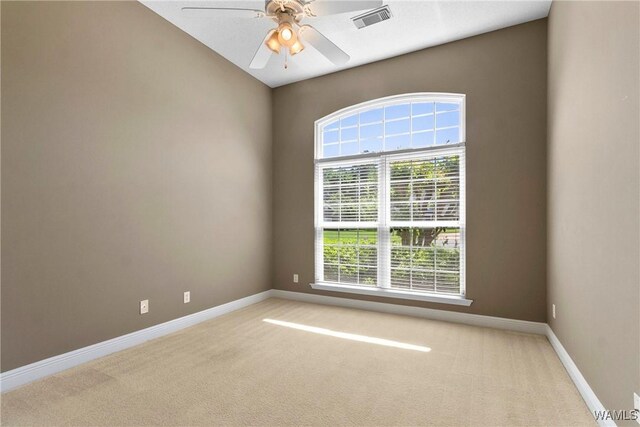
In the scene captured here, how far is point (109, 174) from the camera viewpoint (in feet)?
8.76

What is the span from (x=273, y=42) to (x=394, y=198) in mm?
2317

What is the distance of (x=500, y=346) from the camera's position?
2779mm

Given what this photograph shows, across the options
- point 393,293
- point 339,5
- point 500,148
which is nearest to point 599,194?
point 500,148

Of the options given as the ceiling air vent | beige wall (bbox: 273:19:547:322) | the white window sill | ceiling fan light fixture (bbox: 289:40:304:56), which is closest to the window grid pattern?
beige wall (bbox: 273:19:547:322)

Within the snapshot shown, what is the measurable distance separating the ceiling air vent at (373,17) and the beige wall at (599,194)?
4.68ft

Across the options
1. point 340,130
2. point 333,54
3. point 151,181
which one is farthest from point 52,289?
point 340,130

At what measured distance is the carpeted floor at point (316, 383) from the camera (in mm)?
1806

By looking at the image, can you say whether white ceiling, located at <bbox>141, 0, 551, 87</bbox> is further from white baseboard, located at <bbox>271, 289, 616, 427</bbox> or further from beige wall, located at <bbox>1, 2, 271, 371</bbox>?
white baseboard, located at <bbox>271, 289, 616, 427</bbox>

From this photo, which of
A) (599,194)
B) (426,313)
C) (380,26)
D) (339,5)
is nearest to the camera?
(599,194)

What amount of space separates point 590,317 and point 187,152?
12.1 ft

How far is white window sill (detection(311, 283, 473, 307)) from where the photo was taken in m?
3.46

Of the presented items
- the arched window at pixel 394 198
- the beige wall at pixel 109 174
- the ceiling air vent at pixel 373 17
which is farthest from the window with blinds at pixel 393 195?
the beige wall at pixel 109 174

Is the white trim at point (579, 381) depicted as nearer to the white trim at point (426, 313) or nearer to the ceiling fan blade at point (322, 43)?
the white trim at point (426, 313)

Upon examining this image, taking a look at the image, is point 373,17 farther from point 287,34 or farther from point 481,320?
point 481,320
